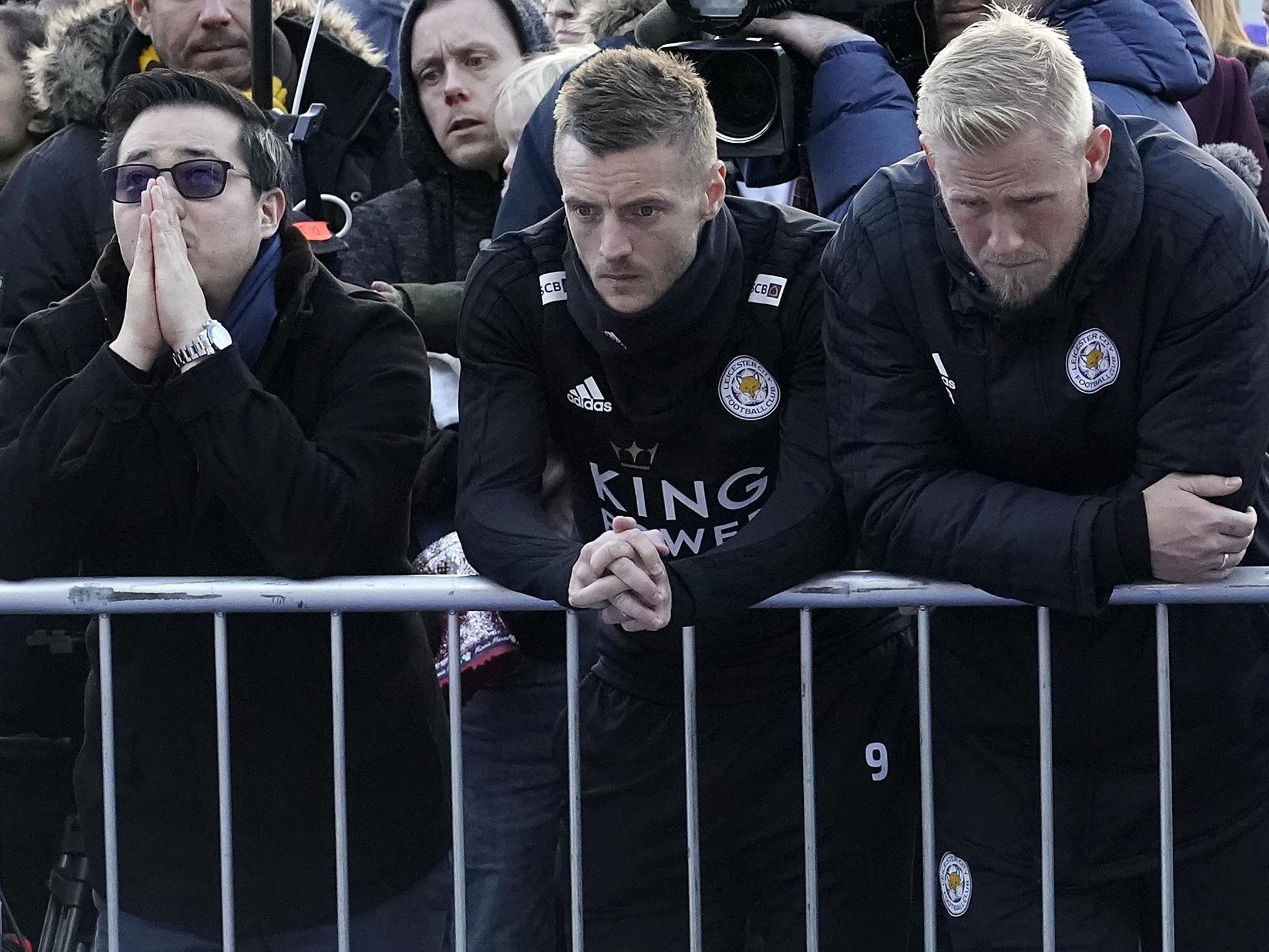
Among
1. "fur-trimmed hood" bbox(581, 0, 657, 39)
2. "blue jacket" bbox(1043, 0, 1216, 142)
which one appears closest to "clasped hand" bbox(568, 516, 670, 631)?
"blue jacket" bbox(1043, 0, 1216, 142)

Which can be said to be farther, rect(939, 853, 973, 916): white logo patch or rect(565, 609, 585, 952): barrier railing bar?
rect(939, 853, 973, 916): white logo patch

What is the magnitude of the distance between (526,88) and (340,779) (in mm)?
1659

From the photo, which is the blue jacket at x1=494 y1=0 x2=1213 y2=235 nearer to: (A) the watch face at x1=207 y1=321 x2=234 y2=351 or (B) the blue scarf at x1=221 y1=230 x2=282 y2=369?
(B) the blue scarf at x1=221 y1=230 x2=282 y2=369

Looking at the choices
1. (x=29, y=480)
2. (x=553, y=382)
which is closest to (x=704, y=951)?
(x=553, y=382)

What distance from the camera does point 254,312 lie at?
3.03 meters

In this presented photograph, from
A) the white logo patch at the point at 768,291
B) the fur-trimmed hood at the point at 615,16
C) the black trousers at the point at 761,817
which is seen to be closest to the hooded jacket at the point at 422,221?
the fur-trimmed hood at the point at 615,16

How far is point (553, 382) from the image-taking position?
10.1 feet

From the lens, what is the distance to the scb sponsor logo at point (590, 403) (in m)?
3.03

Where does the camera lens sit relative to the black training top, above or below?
above

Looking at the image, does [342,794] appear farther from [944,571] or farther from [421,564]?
[944,571]

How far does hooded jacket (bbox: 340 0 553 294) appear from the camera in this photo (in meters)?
4.04

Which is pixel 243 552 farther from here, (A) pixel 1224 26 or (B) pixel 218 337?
(A) pixel 1224 26

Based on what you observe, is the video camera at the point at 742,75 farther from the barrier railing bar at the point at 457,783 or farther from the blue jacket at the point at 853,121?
the barrier railing bar at the point at 457,783

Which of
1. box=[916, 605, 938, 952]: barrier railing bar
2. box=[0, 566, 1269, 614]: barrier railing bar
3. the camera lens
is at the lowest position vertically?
box=[916, 605, 938, 952]: barrier railing bar
